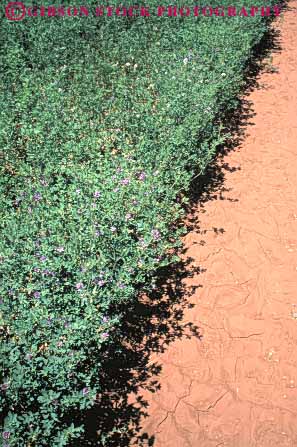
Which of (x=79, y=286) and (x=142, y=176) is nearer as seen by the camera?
(x=79, y=286)

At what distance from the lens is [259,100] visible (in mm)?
8445

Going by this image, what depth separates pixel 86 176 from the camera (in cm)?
472

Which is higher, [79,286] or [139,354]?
[79,286]

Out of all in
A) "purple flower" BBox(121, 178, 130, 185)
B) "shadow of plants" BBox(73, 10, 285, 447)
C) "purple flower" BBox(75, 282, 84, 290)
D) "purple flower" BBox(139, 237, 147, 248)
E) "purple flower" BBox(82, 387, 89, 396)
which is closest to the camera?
"purple flower" BBox(82, 387, 89, 396)

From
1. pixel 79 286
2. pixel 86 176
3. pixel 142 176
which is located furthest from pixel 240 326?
pixel 86 176

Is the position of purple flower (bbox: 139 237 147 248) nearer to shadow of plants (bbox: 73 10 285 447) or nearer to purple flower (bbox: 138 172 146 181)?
shadow of plants (bbox: 73 10 285 447)

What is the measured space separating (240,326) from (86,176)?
269cm

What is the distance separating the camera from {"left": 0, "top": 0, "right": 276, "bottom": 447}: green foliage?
3.11 meters

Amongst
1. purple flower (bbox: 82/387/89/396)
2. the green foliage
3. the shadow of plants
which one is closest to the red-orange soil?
the shadow of plants

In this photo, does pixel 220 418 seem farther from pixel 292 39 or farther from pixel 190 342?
pixel 292 39

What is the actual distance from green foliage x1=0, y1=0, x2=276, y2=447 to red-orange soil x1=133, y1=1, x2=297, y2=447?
697mm

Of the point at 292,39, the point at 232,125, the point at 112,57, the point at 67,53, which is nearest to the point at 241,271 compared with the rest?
the point at 232,125

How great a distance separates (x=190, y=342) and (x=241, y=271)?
4.15 feet

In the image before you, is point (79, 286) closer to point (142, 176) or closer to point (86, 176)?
point (86, 176)
